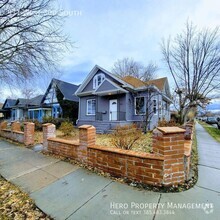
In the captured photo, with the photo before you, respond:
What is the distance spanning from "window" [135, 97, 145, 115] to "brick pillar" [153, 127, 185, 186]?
11386mm

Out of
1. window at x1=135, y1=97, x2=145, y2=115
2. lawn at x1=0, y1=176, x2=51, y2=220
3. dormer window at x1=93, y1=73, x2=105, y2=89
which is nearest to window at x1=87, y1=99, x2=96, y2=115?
dormer window at x1=93, y1=73, x2=105, y2=89

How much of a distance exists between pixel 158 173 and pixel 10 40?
9468 millimetres

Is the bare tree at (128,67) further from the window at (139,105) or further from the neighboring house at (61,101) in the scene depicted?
the window at (139,105)

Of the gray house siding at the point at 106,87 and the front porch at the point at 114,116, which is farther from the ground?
the gray house siding at the point at 106,87

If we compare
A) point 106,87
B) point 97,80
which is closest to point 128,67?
point 97,80

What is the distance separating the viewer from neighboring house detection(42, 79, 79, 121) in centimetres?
2139

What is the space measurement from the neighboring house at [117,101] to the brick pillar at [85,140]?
8074 millimetres

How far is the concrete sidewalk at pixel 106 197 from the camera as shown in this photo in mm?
2451

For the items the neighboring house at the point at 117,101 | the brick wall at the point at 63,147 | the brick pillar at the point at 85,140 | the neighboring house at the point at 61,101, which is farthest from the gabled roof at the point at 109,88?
the brick pillar at the point at 85,140

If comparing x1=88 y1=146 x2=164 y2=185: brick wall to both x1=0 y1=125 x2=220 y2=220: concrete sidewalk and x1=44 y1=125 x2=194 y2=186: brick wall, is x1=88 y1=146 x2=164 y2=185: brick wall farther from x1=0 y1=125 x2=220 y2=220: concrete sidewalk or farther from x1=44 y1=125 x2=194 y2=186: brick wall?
x1=0 y1=125 x2=220 y2=220: concrete sidewalk

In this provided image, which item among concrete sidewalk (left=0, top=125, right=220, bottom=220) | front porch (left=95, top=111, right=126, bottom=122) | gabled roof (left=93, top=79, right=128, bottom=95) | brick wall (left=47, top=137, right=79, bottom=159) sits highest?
gabled roof (left=93, top=79, right=128, bottom=95)

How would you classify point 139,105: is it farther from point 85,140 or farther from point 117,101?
point 85,140

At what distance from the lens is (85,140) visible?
4.51 metres

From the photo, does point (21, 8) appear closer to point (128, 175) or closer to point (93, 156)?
point (93, 156)
